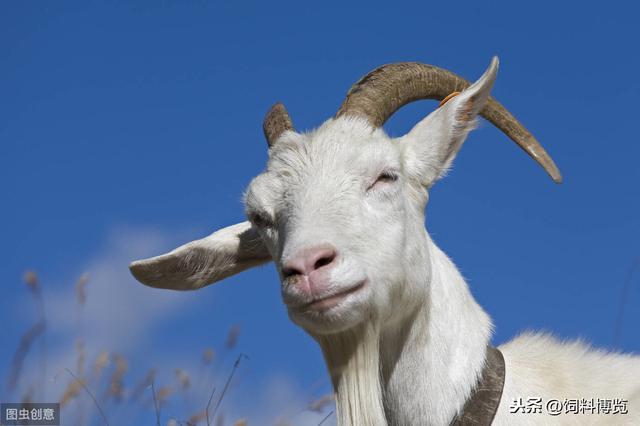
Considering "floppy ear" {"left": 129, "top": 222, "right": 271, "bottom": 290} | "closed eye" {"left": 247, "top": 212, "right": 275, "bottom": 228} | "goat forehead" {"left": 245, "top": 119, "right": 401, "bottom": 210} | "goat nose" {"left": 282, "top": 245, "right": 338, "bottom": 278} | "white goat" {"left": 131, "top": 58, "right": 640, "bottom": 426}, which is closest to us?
"goat nose" {"left": 282, "top": 245, "right": 338, "bottom": 278}

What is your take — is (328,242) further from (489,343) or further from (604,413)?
(604,413)

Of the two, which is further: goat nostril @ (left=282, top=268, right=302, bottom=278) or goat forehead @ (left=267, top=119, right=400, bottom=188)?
goat forehead @ (left=267, top=119, right=400, bottom=188)

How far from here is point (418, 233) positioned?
444 centimetres

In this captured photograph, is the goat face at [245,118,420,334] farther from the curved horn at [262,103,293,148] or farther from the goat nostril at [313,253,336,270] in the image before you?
the curved horn at [262,103,293,148]

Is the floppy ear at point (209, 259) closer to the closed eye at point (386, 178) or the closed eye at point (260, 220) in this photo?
the closed eye at point (260, 220)

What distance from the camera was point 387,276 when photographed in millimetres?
4098

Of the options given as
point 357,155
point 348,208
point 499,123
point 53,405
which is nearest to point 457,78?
point 499,123

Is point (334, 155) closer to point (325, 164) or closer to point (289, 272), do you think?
point (325, 164)

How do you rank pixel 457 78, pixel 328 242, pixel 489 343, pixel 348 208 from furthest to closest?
pixel 457 78 → pixel 489 343 → pixel 348 208 → pixel 328 242

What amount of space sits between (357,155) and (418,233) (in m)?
0.47

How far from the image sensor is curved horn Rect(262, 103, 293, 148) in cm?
505

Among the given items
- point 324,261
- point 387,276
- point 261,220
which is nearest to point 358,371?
point 387,276

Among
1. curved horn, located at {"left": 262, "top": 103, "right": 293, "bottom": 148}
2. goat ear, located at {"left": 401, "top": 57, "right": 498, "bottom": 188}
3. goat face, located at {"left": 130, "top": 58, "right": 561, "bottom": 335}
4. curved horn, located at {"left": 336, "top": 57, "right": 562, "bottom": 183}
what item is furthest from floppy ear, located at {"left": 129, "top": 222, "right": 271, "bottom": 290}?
goat ear, located at {"left": 401, "top": 57, "right": 498, "bottom": 188}

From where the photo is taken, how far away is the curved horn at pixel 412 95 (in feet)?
15.9
